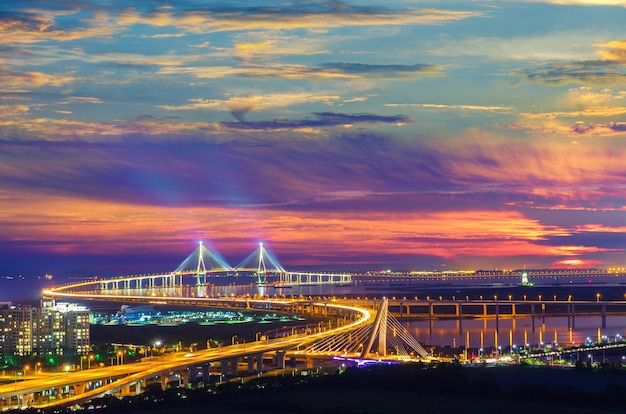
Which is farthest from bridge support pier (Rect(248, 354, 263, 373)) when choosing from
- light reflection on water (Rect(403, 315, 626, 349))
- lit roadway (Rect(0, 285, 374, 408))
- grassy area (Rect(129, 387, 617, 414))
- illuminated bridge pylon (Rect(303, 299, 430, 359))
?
light reflection on water (Rect(403, 315, 626, 349))

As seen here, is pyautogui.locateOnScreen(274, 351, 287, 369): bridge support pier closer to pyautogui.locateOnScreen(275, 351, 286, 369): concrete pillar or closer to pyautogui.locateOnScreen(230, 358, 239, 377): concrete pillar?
pyautogui.locateOnScreen(275, 351, 286, 369): concrete pillar

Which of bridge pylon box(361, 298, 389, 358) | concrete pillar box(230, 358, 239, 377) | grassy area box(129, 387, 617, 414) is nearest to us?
grassy area box(129, 387, 617, 414)

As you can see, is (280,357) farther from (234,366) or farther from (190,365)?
(190,365)

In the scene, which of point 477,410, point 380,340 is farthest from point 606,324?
point 477,410

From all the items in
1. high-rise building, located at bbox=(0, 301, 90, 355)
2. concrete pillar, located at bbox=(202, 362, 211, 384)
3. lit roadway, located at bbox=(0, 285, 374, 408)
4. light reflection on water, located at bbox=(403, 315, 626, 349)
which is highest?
high-rise building, located at bbox=(0, 301, 90, 355)

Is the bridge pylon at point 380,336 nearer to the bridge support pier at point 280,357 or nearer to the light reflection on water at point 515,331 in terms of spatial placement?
the bridge support pier at point 280,357

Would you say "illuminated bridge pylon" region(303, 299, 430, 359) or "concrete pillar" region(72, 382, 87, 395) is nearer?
"concrete pillar" region(72, 382, 87, 395)
